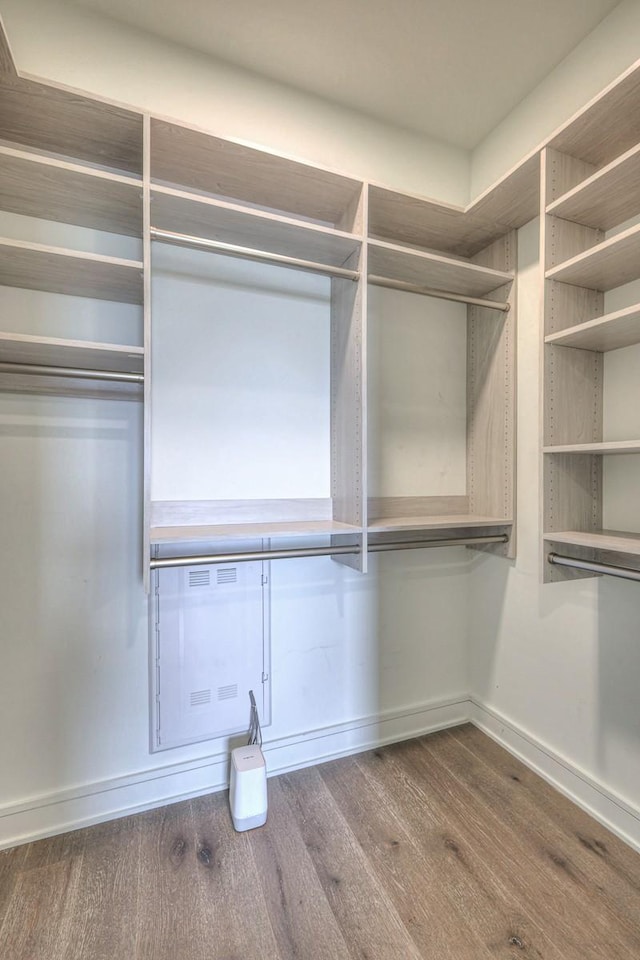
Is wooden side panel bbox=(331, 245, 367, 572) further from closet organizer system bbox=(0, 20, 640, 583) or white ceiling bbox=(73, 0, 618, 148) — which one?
white ceiling bbox=(73, 0, 618, 148)

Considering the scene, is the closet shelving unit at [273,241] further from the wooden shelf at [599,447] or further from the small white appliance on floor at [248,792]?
the small white appliance on floor at [248,792]

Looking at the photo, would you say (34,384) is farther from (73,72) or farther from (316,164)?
(316,164)

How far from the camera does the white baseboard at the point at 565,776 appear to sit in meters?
1.60

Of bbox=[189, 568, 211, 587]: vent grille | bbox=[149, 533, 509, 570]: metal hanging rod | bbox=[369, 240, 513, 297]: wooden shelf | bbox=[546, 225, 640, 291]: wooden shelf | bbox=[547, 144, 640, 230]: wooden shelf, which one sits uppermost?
bbox=[547, 144, 640, 230]: wooden shelf

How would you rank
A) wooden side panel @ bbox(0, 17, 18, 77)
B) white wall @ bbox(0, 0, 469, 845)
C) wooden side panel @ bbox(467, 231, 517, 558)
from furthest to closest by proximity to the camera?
wooden side panel @ bbox(467, 231, 517, 558) → white wall @ bbox(0, 0, 469, 845) → wooden side panel @ bbox(0, 17, 18, 77)

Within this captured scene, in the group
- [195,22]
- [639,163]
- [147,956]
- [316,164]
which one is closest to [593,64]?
[639,163]

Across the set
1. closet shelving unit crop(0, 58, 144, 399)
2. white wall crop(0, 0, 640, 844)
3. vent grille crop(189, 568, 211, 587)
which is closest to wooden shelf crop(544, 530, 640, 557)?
white wall crop(0, 0, 640, 844)

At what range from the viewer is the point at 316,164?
163cm

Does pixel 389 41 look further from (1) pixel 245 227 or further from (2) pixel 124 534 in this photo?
(2) pixel 124 534

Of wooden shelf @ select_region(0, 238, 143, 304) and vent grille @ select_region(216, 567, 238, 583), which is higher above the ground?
wooden shelf @ select_region(0, 238, 143, 304)

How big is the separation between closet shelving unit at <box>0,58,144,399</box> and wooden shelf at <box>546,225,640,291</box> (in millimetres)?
1473

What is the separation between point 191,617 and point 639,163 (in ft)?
7.18

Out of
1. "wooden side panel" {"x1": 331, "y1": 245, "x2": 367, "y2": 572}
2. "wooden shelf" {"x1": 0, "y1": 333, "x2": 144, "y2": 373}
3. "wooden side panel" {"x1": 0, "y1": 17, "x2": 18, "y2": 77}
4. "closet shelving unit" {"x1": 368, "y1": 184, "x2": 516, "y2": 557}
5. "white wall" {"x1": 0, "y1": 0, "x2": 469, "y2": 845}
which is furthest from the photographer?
"closet shelving unit" {"x1": 368, "y1": 184, "x2": 516, "y2": 557}

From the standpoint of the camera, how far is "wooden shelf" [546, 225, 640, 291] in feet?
4.47
